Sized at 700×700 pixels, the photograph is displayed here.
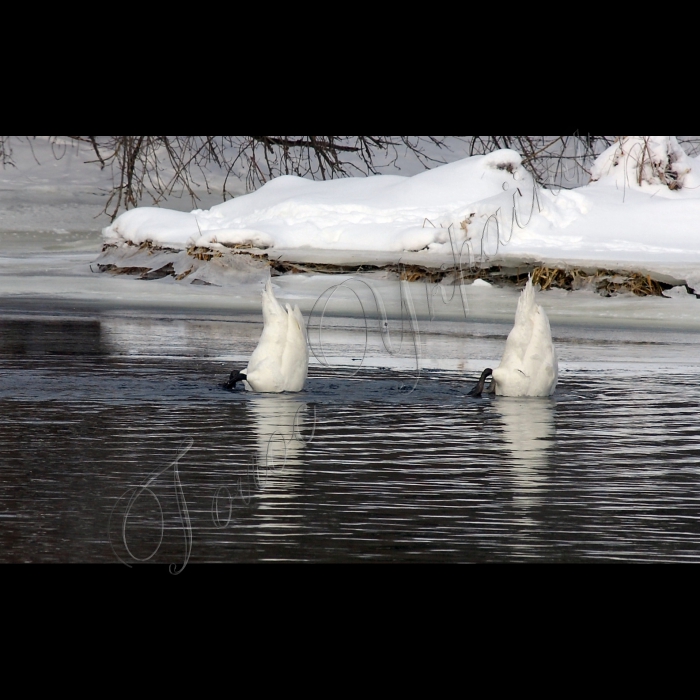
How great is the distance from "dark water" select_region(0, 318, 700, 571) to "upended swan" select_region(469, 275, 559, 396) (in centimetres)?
21

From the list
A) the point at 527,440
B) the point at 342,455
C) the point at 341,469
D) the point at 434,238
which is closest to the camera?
the point at 341,469

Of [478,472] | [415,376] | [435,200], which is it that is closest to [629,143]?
[435,200]

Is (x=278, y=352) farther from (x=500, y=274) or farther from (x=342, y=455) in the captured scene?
(x=500, y=274)

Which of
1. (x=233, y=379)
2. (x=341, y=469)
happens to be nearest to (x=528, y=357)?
(x=233, y=379)

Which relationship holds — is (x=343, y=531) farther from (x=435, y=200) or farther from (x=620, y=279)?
(x=435, y=200)

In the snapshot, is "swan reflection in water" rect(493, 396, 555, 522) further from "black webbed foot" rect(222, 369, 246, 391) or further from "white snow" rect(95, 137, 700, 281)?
"white snow" rect(95, 137, 700, 281)

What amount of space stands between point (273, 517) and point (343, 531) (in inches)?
21.2

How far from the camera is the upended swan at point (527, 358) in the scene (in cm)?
1195

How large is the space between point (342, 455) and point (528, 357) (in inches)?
138

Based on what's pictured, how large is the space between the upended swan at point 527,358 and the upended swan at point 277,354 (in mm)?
1677

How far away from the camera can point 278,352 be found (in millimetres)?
12109

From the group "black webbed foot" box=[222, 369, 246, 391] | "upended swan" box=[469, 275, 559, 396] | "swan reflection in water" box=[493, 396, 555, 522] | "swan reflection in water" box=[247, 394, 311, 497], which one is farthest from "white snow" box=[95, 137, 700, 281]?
"swan reflection in water" box=[247, 394, 311, 497]

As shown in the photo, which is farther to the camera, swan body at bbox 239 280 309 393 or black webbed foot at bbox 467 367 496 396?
black webbed foot at bbox 467 367 496 396

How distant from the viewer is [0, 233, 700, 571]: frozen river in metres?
6.61
